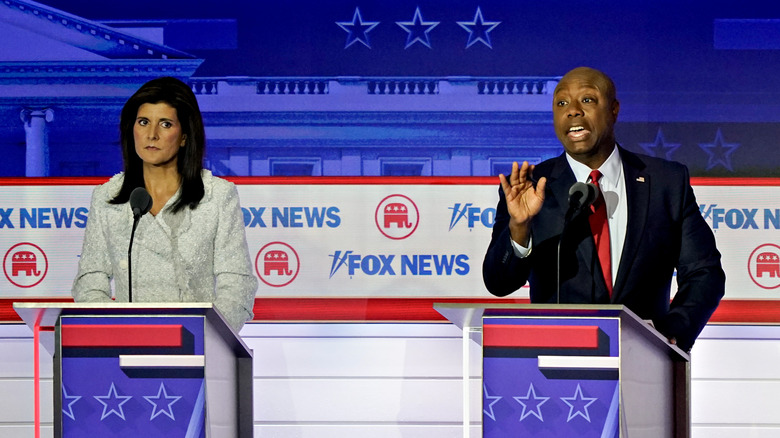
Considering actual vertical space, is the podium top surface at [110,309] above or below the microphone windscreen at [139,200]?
below

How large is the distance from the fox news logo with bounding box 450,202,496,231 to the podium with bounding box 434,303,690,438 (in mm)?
1925

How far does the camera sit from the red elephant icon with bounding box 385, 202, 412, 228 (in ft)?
14.3

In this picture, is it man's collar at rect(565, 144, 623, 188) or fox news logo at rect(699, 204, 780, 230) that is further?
fox news logo at rect(699, 204, 780, 230)

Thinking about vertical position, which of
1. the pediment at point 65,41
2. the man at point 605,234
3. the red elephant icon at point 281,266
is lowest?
the red elephant icon at point 281,266

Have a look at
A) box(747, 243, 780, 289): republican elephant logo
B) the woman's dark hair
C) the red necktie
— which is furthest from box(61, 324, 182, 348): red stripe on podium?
box(747, 243, 780, 289): republican elephant logo

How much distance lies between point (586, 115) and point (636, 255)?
1.57 feet

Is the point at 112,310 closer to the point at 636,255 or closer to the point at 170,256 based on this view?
the point at 170,256

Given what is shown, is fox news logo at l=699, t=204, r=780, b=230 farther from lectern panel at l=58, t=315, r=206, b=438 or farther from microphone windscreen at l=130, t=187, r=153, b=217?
lectern panel at l=58, t=315, r=206, b=438

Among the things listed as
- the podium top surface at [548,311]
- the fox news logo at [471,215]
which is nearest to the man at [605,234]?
the podium top surface at [548,311]

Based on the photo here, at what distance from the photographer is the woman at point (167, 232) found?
3139 mm

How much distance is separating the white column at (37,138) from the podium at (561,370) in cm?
259

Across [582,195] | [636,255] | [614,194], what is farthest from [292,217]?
[582,195]

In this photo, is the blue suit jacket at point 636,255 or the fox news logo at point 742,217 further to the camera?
the fox news logo at point 742,217

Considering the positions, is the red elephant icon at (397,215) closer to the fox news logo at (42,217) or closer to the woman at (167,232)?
the woman at (167,232)
